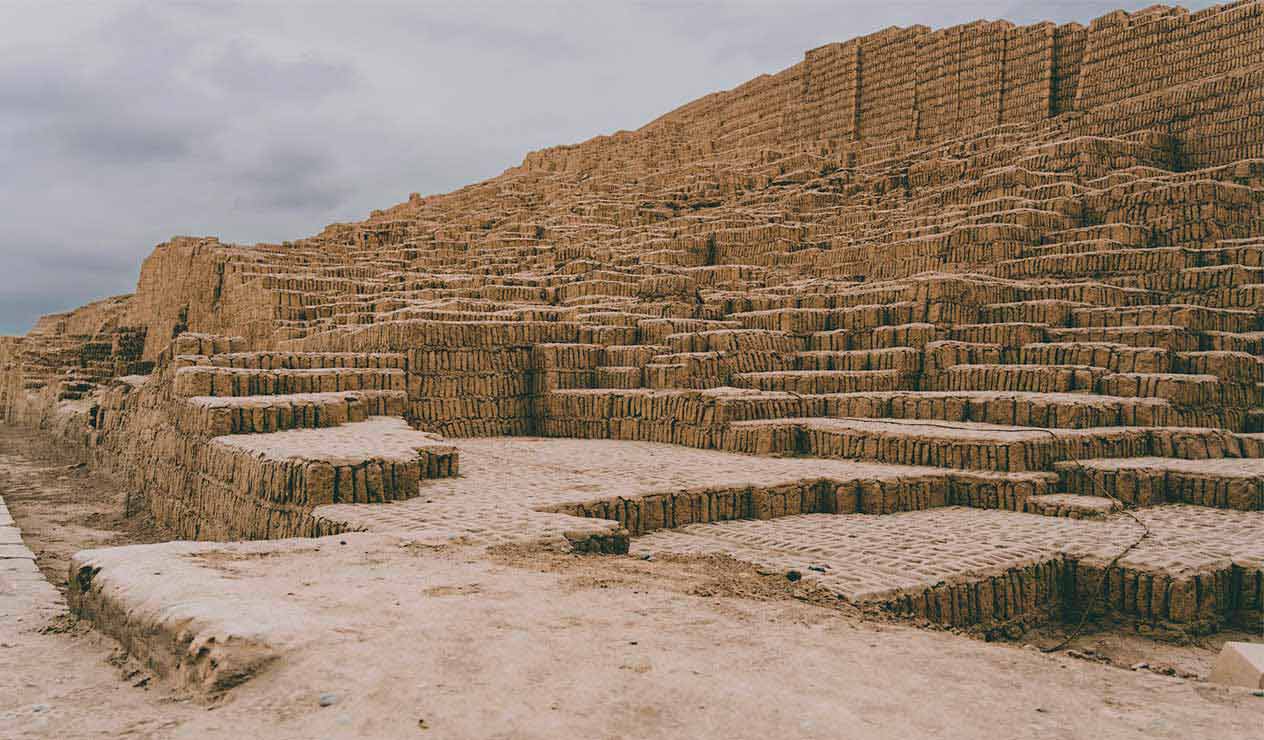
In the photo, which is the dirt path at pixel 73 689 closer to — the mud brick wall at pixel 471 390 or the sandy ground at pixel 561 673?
the sandy ground at pixel 561 673

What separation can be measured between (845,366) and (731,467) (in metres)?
3.78

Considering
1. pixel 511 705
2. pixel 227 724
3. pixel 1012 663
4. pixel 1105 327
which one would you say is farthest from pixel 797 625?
pixel 1105 327

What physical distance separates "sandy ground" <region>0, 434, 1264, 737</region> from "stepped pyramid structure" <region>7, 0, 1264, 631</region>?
3.37 ft

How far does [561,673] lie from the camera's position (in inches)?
106

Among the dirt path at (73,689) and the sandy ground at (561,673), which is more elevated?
the sandy ground at (561,673)

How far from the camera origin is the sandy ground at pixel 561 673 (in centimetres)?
238

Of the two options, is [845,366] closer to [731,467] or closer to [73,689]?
[731,467]

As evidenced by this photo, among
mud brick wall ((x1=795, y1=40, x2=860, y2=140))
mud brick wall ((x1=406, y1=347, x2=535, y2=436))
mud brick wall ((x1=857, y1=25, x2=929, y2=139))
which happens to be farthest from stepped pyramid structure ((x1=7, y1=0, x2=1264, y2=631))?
mud brick wall ((x1=795, y1=40, x2=860, y2=140))

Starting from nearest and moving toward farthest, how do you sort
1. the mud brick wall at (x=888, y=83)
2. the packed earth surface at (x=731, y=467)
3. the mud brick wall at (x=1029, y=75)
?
the packed earth surface at (x=731, y=467) → the mud brick wall at (x=1029, y=75) → the mud brick wall at (x=888, y=83)

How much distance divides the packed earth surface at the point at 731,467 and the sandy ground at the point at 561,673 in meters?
0.02

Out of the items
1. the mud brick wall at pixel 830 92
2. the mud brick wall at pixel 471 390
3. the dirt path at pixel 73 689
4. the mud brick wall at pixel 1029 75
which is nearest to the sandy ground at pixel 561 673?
the dirt path at pixel 73 689

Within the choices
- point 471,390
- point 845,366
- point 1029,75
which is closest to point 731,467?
point 845,366

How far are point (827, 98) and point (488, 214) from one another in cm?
1229

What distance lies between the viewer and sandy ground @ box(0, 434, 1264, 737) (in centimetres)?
238
